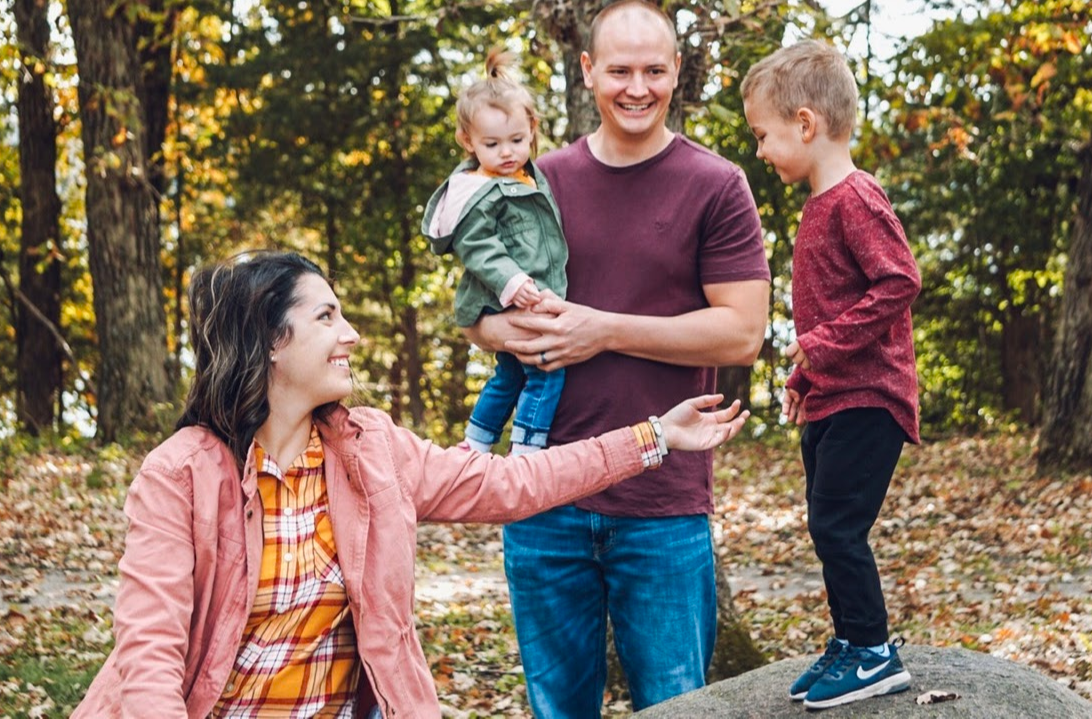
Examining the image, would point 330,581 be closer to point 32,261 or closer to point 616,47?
point 616,47

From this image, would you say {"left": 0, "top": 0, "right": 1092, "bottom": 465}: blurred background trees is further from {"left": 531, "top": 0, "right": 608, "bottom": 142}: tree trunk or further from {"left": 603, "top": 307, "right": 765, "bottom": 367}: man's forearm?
{"left": 603, "top": 307, "right": 765, "bottom": 367}: man's forearm

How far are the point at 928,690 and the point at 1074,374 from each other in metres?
8.80

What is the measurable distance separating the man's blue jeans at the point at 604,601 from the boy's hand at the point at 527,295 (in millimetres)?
622

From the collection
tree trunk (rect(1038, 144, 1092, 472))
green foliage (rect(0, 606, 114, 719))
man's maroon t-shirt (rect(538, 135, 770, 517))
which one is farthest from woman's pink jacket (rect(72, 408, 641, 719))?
tree trunk (rect(1038, 144, 1092, 472))

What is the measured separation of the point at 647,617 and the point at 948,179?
14.7m

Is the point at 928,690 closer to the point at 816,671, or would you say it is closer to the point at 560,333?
the point at 816,671

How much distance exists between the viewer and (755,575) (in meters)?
9.35

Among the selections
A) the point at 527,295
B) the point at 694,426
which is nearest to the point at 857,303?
the point at 694,426

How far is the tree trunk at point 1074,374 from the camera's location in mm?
10914

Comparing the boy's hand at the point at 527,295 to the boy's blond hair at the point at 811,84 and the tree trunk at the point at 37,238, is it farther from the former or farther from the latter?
the tree trunk at the point at 37,238

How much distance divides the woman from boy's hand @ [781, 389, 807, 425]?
1.67ft

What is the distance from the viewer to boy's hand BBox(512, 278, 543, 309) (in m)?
3.39

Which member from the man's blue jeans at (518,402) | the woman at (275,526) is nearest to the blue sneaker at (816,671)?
the woman at (275,526)

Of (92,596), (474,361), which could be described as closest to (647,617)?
(92,596)
